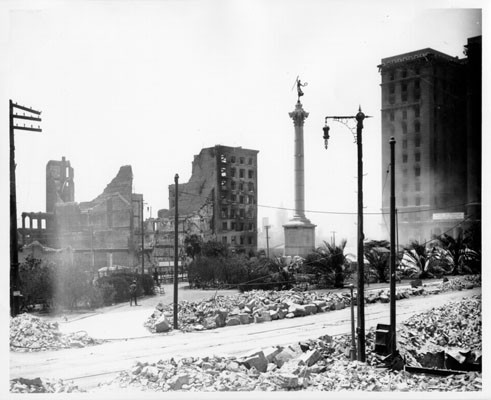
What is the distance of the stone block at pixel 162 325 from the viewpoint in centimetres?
715

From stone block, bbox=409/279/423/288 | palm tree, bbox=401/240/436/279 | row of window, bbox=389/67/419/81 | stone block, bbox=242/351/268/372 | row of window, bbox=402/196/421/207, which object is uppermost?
row of window, bbox=389/67/419/81

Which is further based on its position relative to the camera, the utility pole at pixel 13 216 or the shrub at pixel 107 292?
the shrub at pixel 107 292

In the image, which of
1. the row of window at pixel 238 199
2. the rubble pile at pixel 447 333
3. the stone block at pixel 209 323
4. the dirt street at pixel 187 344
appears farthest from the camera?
the row of window at pixel 238 199

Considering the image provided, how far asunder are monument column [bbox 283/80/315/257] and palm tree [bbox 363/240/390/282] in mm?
1292

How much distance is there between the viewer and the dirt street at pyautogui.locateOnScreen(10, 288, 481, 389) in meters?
6.16

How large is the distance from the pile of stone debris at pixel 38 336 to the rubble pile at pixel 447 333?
4.74m

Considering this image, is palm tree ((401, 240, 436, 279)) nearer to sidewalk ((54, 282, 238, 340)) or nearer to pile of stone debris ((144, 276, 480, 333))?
pile of stone debris ((144, 276, 480, 333))

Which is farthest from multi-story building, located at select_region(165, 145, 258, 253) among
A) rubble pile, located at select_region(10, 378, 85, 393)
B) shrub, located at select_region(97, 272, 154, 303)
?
rubble pile, located at select_region(10, 378, 85, 393)

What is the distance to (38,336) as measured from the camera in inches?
254

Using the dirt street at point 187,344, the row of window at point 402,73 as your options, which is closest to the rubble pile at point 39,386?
the dirt street at point 187,344

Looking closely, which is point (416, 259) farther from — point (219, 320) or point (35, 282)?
point (35, 282)

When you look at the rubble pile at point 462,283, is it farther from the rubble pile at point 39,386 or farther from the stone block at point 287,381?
the rubble pile at point 39,386

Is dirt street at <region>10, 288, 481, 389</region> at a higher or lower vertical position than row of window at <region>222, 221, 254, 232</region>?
lower

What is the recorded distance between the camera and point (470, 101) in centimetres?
668
